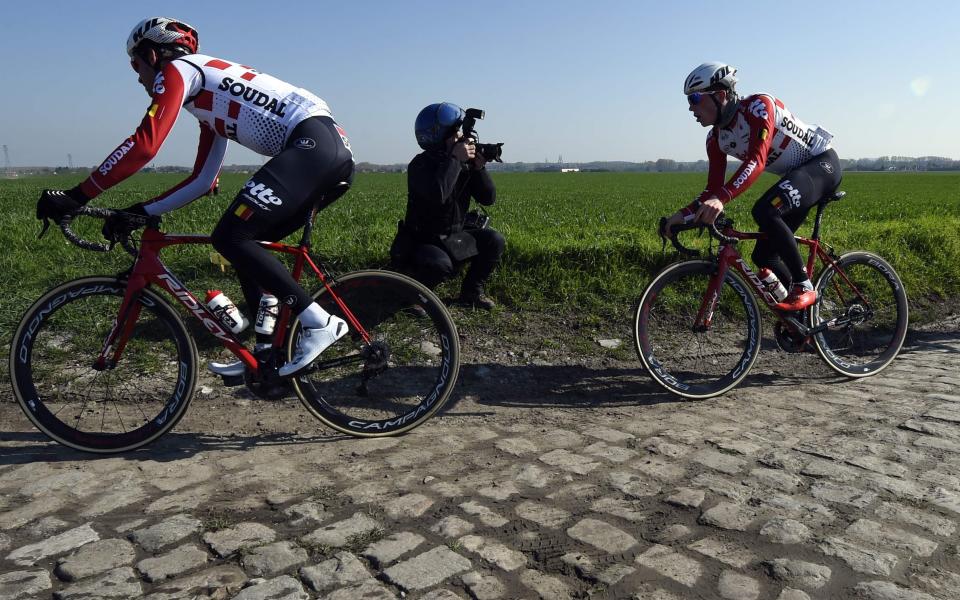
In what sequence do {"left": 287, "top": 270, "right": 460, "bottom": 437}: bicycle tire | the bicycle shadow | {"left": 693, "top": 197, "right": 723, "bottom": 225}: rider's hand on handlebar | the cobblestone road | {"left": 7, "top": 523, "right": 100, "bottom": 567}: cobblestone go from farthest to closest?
1. {"left": 693, "top": 197, "right": 723, "bottom": 225}: rider's hand on handlebar
2. {"left": 287, "top": 270, "right": 460, "bottom": 437}: bicycle tire
3. the bicycle shadow
4. {"left": 7, "top": 523, "right": 100, "bottom": 567}: cobblestone
5. the cobblestone road

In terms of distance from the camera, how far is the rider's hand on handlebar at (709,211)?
5176mm

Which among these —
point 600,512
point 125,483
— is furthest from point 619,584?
point 125,483

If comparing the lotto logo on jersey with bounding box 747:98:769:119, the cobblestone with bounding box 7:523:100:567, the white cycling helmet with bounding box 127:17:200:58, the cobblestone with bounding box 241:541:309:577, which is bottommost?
the cobblestone with bounding box 7:523:100:567

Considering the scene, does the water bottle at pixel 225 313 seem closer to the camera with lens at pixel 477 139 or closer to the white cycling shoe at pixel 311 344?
the white cycling shoe at pixel 311 344

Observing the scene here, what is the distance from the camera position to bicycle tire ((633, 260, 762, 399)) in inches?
213

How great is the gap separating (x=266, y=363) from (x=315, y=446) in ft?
1.87

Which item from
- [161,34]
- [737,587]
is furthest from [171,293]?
[737,587]

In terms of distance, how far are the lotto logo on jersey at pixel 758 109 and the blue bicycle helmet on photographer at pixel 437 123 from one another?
224 centimetres

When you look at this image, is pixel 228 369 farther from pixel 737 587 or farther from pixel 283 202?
pixel 737 587

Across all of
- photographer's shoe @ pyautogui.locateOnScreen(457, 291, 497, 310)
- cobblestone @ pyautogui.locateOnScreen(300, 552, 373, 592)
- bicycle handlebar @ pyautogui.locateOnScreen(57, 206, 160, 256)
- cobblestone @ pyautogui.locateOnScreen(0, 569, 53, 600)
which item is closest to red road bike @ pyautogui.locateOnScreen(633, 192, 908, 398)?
photographer's shoe @ pyautogui.locateOnScreen(457, 291, 497, 310)

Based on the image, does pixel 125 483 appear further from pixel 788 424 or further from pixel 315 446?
pixel 788 424

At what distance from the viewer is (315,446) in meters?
4.26

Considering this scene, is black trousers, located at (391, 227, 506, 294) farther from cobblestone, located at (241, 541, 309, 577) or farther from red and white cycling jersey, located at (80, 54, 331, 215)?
cobblestone, located at (241, 541, 309, 577)

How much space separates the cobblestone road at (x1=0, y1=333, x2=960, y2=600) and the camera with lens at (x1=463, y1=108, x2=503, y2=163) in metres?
2.35
